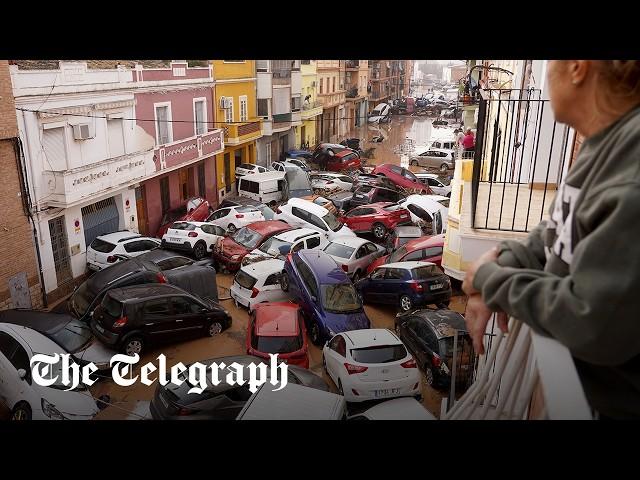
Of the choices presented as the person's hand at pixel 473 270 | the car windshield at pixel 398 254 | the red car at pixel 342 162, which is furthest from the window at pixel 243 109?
the person's hand at pixel 473 270

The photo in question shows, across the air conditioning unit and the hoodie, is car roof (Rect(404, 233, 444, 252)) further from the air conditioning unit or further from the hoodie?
the hoodie

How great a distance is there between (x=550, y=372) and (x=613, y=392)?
0.99 feet

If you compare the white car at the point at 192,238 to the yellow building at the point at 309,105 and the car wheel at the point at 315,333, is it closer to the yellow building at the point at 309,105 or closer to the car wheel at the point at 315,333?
the car wheel at the point at 315,333

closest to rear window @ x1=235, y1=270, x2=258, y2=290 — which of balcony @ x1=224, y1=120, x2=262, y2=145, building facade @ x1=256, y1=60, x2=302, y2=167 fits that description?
balcony @ x1=224, y1=120, x2=262, y2=145

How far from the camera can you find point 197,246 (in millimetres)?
15406

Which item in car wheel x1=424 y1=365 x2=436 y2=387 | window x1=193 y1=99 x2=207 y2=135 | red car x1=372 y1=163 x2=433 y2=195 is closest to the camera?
car wheel x1=424 y1=365 x2=436 y2=387

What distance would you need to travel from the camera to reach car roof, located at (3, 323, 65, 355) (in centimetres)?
831

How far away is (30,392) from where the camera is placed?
7.48 metres

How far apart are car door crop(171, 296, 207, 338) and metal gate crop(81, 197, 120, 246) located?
570 centimetres

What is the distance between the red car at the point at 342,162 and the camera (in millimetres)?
30469

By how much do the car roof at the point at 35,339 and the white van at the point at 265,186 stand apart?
14.1 m

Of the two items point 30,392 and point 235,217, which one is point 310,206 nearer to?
point 235,217

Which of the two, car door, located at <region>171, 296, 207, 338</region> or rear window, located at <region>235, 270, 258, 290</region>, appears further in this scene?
rear window, located at <region>235, 270, 258, 290</region>
